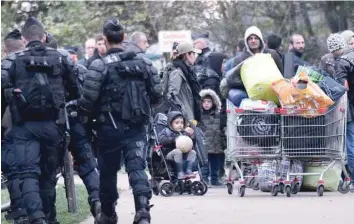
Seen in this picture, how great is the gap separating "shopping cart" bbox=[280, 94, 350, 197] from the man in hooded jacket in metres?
0.81

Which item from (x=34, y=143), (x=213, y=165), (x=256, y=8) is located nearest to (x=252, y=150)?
(x=213, y=165)

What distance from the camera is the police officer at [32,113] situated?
10688mm

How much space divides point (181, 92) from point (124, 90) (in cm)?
535

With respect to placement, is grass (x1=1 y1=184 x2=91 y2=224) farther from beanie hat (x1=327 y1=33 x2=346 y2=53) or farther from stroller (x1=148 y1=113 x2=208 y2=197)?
beanie hat (x1=327 y1=33 x2=346 y2=53)

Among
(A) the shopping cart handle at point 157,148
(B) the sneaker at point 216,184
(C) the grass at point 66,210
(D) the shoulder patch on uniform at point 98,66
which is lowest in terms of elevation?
(C) the grass at point 66,210

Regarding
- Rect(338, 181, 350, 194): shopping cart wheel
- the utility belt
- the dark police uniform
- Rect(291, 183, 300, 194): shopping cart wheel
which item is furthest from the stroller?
the utility belt

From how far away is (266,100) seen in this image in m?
14.9

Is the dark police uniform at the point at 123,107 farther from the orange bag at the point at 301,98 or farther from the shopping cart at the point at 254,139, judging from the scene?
the shopping cart at the point at 254,139

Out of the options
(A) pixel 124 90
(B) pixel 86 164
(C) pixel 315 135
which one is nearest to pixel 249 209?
(C) pixel 315 135

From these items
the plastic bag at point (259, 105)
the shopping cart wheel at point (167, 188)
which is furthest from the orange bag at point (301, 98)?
the shopping cart wheel at point (167, 188)

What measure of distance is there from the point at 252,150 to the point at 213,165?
3.49m

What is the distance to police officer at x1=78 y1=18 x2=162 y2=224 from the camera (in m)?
10.8

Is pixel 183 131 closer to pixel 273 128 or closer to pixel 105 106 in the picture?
pixel 273 128

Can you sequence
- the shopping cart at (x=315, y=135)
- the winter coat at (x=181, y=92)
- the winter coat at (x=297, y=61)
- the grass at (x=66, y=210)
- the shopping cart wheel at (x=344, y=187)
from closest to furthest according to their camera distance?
the grass at (x=66, y=210)
the shopping cart at (x=315, y=135)
the shopping cart wheel at (x=344, y=187)
the winter coat at (x=181, y=92)
the winter coat at (x=297, y=61)
